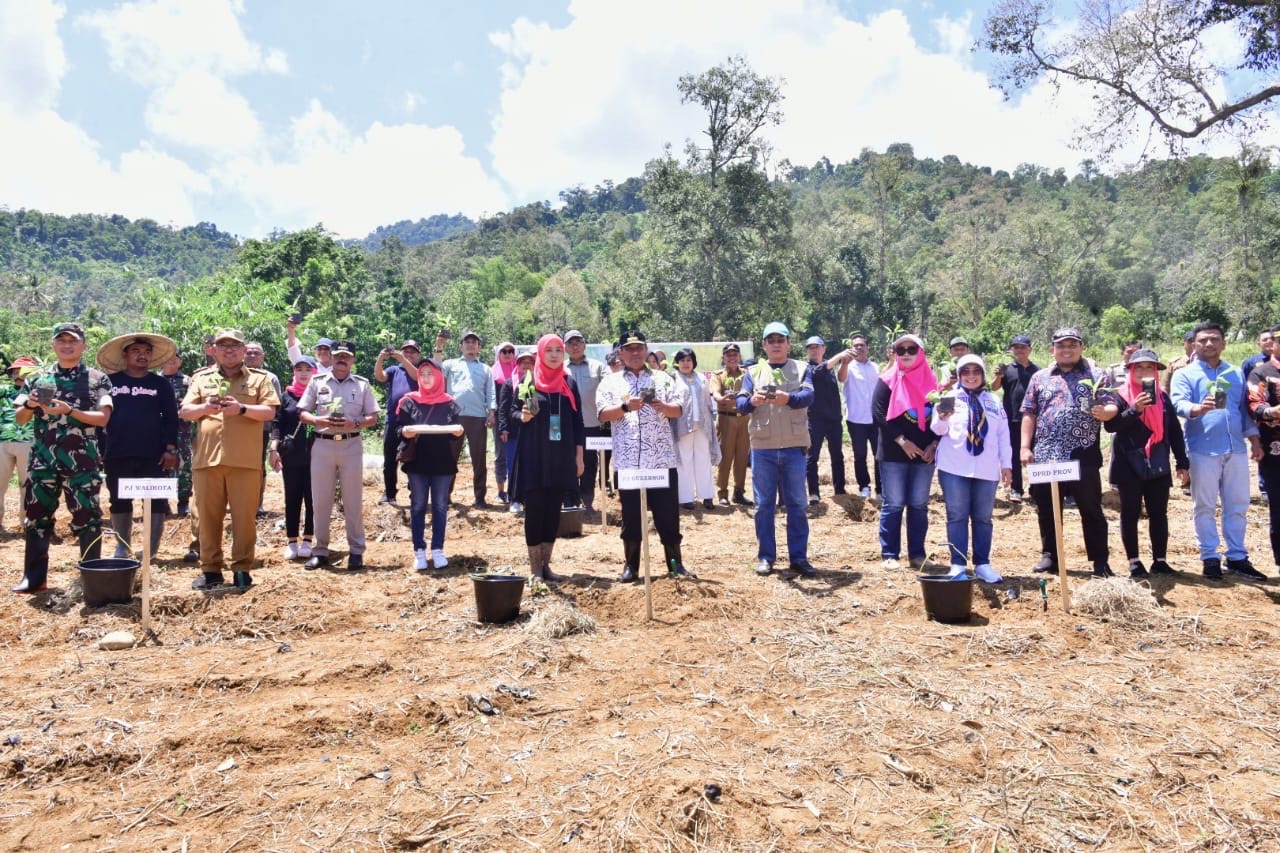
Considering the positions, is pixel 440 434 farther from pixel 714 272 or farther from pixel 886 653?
pixel 714 272

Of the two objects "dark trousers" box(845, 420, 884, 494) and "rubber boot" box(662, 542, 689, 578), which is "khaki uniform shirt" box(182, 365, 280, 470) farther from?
"dark trousers" box(845, 420, 884, 494)

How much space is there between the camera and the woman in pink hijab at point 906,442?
644cm

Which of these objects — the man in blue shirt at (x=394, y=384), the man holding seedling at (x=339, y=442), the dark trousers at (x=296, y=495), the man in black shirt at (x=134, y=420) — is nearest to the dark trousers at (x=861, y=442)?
the man in blue shirt at (x=394, y=384)

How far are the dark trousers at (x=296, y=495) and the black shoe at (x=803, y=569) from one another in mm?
4208

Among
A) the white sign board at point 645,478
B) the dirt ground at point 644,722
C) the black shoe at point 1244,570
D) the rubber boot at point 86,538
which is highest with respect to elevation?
the white sign board at point 645,478

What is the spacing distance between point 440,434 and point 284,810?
3976 millimetres

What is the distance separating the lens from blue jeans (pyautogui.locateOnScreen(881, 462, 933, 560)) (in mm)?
6625

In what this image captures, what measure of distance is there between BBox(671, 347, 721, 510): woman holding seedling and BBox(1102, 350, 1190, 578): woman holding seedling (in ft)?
12.9

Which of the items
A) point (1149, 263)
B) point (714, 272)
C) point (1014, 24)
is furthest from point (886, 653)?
point (1149, 263)

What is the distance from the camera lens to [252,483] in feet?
20.0

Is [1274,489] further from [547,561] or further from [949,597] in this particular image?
[547,561]

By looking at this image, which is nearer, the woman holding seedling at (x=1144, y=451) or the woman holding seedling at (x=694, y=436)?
the woman holding seedling at (x=1144, y=451)

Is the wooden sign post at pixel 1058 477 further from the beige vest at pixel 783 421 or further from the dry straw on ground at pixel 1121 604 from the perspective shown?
the beige vest at pixel 783 421

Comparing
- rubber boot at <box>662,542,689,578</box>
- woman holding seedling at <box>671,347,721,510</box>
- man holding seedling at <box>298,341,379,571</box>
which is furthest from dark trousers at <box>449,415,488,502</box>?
rubber boot at <box>662,542,689,578</box>
